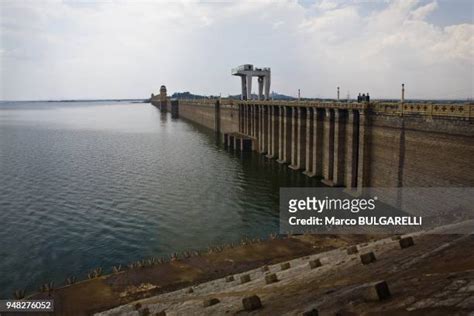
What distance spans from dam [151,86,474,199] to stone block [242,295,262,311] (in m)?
22.2

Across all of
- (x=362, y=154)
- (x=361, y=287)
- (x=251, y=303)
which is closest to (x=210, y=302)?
(x=251, y=303)

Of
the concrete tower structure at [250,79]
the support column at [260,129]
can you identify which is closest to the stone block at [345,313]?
the support column at [260,129]

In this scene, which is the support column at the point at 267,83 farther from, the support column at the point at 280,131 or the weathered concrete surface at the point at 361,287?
the weathered concrete surface at the point at 361,287

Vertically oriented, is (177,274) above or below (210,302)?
below

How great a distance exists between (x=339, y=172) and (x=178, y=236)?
2108cm

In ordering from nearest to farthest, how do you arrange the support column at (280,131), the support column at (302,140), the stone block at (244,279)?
1. the stone block at (244,279)
2. the support column at (302,140)
3. the support column at (280,131)

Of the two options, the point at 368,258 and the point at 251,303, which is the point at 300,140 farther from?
the point at 251,303

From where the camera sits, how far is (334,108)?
46844mm

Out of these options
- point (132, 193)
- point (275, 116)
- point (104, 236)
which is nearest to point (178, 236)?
point (104, 236)

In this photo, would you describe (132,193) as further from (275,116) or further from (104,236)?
(275,116)

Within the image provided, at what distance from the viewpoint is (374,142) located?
40375 millimetres

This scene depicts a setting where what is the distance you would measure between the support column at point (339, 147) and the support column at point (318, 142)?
495cm

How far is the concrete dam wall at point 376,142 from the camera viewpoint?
2994 centimetres

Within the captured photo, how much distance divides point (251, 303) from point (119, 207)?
29409 mm
